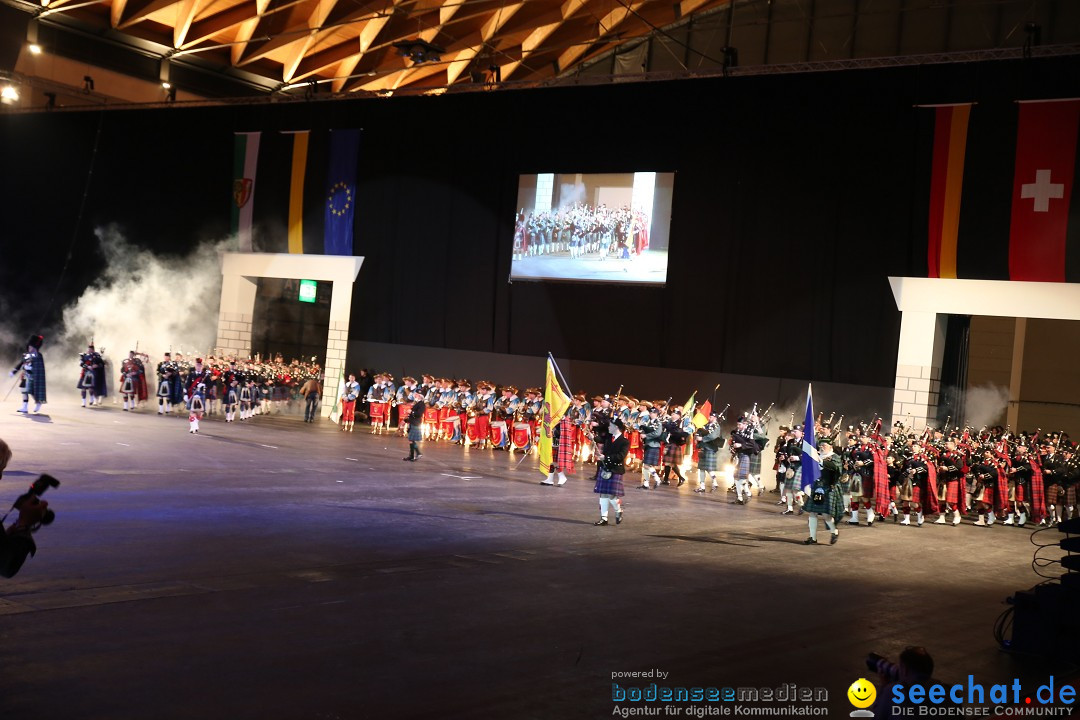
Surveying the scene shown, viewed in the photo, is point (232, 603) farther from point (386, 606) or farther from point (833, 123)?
point (833, 123)

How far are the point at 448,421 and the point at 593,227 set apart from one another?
5.44 metres

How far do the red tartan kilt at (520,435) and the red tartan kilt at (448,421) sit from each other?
1683mm

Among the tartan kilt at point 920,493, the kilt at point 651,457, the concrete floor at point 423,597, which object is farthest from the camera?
the kilt at point 651,457

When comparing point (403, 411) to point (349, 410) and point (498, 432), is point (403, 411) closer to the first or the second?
point (349, 410)

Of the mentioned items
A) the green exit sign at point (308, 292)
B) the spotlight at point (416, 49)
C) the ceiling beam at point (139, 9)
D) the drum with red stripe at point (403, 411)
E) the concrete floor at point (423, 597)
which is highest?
the ceiling beam at point (139, 9)

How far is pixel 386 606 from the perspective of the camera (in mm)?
7656

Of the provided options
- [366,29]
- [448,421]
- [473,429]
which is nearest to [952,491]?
[473,429]

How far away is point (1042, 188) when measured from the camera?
18000mm

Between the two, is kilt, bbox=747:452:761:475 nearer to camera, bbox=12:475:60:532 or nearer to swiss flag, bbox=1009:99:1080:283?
swiss flag, bbox=1009:99:1080:283

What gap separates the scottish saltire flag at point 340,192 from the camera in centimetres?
2594

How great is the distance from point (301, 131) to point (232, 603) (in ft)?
68.8

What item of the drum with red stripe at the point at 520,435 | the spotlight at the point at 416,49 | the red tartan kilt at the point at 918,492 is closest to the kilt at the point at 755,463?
the red tartan kilt at the point at 918,492

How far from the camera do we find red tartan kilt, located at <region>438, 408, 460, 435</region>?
23.0 meters

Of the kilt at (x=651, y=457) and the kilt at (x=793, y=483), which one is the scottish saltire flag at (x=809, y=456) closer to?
the kilt at (x=793, y=483)
